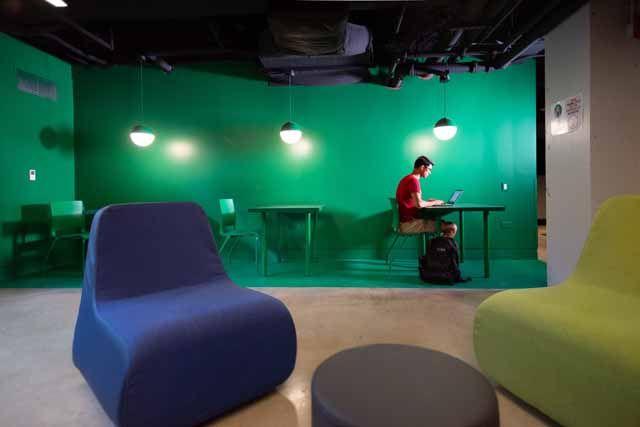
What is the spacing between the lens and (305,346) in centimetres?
205

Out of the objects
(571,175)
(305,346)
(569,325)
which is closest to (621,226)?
(569,325)

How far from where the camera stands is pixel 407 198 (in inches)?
150

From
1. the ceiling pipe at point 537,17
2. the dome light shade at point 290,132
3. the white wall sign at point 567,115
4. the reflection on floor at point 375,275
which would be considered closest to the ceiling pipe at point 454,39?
the ceiling pipe at point 537,17

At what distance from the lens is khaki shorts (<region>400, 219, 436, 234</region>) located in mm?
3775

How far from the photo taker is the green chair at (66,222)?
393cm

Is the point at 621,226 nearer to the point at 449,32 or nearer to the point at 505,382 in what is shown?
the point at 505,382

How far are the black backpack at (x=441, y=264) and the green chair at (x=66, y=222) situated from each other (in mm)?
4052

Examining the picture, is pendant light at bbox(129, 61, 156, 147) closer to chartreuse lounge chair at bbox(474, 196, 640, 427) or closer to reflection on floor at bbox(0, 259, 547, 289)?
reflection on floor at bbox(0, 259, 547, 289)

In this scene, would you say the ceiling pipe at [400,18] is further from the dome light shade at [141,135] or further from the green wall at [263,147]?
the dome light shade at [141,135]

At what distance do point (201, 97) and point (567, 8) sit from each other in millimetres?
4627

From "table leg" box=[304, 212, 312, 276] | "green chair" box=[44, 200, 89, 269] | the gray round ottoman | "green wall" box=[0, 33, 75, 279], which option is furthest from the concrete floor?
"green wall" box=[0, 33, 75, 279]

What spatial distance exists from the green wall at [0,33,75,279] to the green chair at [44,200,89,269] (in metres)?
0.49

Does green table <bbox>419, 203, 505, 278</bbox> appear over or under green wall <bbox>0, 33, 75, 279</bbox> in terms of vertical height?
under

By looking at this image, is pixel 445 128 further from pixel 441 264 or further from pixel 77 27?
pixel 77 27
